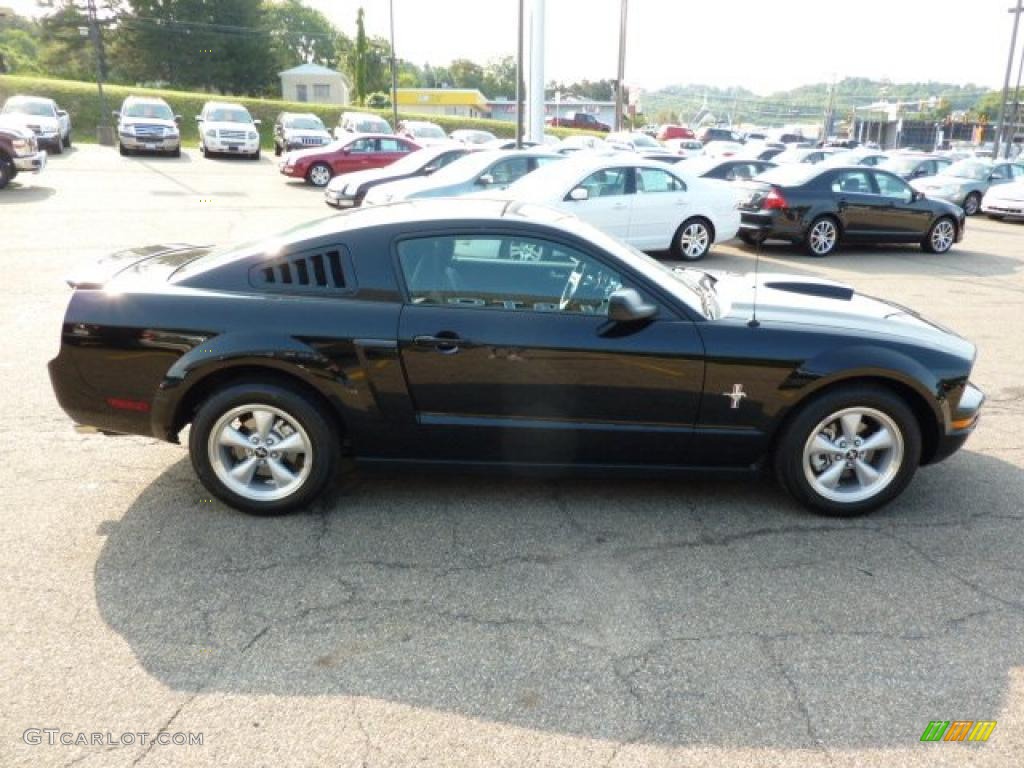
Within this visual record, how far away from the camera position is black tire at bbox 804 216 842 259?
13094mm

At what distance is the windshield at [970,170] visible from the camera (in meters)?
21.5

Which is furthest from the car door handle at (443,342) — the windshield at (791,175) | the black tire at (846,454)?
the windshield at (791,175)

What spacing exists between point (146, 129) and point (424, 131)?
10.1 m

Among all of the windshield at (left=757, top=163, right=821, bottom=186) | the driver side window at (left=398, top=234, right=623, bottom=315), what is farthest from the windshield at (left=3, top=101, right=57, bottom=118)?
the driver side window at (left=398, top=234, right=623, bottom=315)

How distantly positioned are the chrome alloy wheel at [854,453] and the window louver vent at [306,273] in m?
2.44

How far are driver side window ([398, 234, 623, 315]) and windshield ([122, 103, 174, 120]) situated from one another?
88.1 ft

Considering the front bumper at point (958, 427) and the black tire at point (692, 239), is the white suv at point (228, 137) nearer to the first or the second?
the black tire at point (692, 239)

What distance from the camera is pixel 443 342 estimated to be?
383cm

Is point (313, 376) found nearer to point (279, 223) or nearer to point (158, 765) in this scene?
point (158, 765)

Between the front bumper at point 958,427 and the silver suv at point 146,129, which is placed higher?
the silver suv at point 146,129

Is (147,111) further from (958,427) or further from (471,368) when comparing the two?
(958,427)

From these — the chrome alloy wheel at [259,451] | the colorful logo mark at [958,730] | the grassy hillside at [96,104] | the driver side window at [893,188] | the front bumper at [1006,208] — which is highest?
the grassy hillside at [96,104]

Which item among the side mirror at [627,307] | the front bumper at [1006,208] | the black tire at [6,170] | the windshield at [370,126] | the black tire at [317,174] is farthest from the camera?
the windshield at [370,126]

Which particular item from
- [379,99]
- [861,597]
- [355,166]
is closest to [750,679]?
[861,597]
